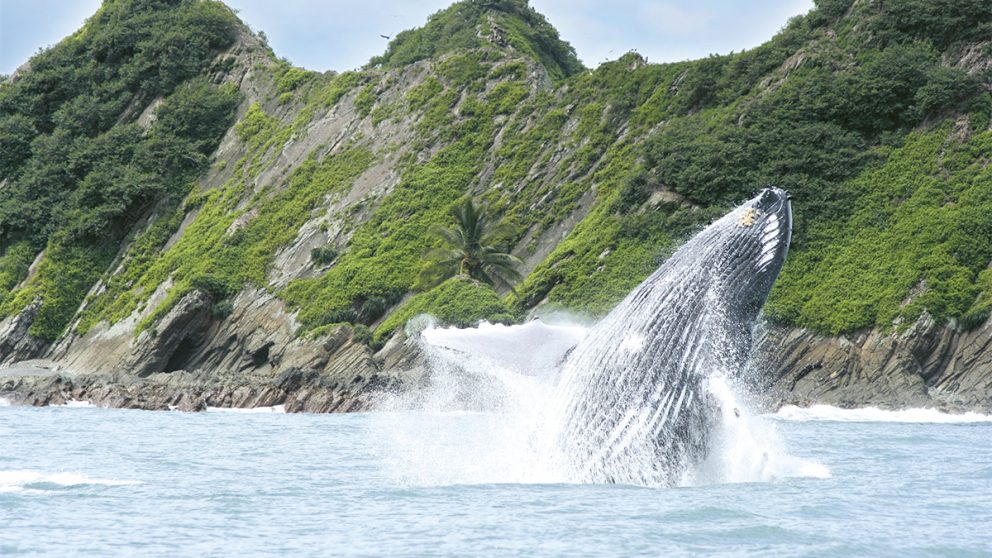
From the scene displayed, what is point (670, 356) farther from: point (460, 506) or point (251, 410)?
point (251, 410)

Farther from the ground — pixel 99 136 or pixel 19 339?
pixel 99 136

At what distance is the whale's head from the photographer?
34.2 ft

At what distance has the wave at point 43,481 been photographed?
15062 millimetres

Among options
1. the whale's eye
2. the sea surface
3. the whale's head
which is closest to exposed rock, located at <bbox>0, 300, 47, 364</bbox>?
the sea surface

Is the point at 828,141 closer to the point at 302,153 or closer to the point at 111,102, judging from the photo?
the point at 302,153

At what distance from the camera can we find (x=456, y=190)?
6825cm

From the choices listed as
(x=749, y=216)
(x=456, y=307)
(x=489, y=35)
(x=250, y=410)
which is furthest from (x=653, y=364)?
(x=489, y=35)

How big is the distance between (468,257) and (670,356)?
4673 centimetres

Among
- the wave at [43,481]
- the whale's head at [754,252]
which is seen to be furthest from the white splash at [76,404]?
the whale's head at [754,252]

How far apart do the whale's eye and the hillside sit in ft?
108

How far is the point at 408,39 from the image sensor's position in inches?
4087

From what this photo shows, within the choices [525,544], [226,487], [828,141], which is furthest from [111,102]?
[525,544]

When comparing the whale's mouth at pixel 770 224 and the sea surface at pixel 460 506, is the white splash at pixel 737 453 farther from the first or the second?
the whale's mouth at pixel 770 224

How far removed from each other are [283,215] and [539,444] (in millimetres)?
60236
